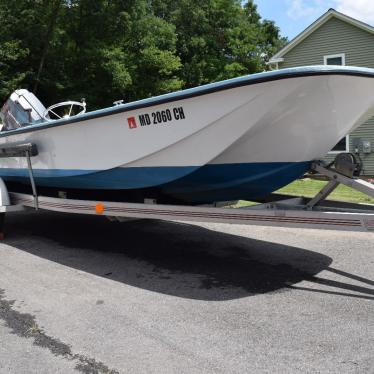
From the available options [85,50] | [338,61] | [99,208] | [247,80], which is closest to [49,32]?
[85,50]

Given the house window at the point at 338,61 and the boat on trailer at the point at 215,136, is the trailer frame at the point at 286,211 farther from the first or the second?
the house window at the point at 338,61

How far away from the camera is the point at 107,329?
3623 mm

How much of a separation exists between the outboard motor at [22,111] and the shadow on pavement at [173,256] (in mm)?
1592

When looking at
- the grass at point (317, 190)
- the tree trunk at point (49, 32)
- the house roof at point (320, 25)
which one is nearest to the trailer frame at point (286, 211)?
the grass at point (317, 190)

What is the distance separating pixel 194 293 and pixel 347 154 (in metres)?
1.82

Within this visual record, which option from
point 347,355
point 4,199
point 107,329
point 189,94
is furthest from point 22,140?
point 347,355

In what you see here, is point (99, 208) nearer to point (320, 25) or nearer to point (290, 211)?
point (290, 211)

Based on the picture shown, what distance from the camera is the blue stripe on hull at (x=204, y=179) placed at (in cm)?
460

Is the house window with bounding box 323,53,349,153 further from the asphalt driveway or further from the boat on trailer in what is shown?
the boat on trailer

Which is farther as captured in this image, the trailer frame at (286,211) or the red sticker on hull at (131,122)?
the red sticker on hull at (131,122)

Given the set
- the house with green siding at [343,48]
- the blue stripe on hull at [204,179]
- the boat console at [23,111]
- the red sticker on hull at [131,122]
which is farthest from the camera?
the house with green siding at [343,48]

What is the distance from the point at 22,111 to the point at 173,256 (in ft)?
10.7

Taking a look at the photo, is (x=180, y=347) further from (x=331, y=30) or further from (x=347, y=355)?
(x=331, y=30)

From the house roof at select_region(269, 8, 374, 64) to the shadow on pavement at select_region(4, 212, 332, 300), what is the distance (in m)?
11.2
